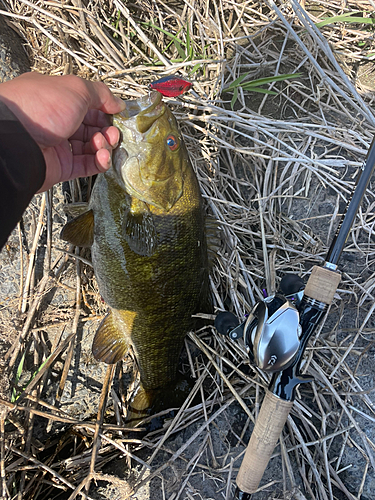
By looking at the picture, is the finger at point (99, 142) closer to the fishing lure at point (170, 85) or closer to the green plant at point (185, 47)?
the fishing lure at point (170, 85)

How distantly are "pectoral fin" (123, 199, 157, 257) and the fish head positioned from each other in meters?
0.06

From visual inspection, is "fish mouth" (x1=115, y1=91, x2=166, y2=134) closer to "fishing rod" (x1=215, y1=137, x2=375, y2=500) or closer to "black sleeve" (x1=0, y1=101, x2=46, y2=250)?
"black sleeve" (x1=0, y1=101, x2=46, y2=250)

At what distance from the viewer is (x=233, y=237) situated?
2.61 meters

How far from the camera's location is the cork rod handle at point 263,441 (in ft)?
5.72

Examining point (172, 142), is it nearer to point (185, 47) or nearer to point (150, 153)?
point (150, 153)

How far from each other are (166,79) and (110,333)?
1899mm

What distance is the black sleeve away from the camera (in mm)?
1382

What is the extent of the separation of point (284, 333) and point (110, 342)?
58.0 inches

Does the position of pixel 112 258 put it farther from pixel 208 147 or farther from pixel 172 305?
pixel 208 147

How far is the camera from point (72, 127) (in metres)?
1.73

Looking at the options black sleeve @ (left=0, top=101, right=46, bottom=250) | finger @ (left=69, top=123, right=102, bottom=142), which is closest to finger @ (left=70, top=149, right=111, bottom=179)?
finger @ (left=69, top=123, right=102, bottom=142)

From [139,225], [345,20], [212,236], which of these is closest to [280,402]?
[212,236]

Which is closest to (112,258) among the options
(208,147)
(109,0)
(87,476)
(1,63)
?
(208,147)

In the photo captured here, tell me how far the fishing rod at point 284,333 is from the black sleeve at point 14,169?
4.15 feet
